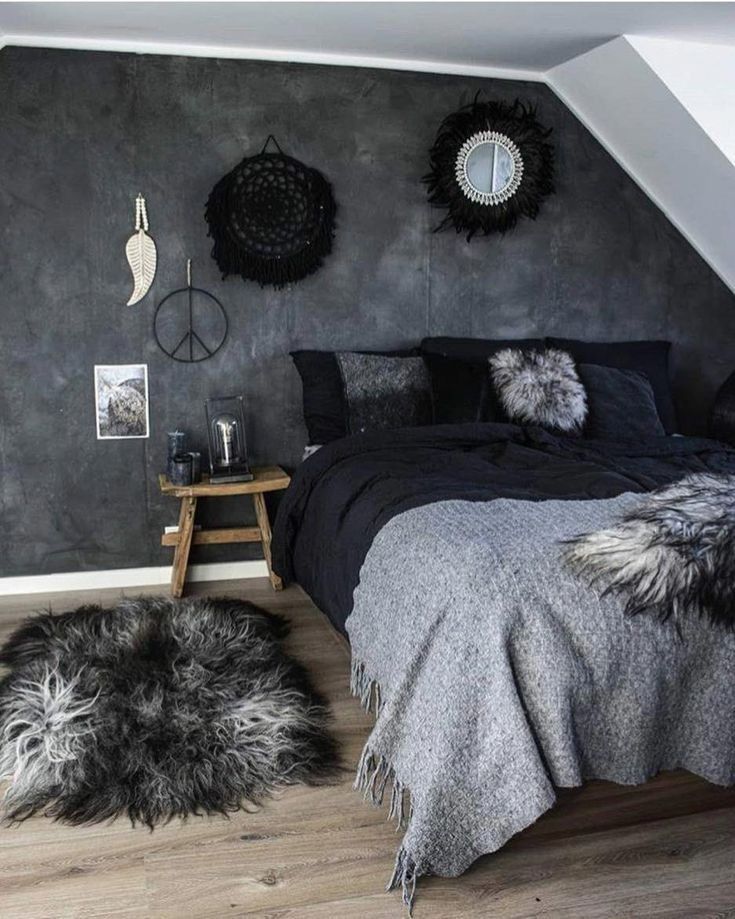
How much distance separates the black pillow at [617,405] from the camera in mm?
3730

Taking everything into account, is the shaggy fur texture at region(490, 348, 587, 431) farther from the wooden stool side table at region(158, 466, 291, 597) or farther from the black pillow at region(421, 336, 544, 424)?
the wooden stool side table at region(158, 466, 291, 597)

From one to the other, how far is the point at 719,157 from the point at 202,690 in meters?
2.92

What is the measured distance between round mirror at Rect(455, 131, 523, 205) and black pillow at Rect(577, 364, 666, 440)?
0.89 metres

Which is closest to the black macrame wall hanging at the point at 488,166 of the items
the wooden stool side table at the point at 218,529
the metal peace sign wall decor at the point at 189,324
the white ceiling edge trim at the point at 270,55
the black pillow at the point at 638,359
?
the white ceiling edge trim at the point at 270,55

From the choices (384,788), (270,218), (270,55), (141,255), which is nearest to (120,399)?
(141,255)

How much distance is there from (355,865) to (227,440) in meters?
2.17

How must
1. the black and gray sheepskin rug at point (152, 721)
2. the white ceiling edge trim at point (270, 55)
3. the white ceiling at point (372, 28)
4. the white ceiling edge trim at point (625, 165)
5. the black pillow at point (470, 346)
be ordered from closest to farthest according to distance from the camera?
1. the black and gray sheepskin rug at point (152, 721)
2. the white ceiling at point (372, 28)
3. the white ceiling edge trim at point (270, 55)
4. the black pillow at point (470, 346)
5. the white ceiling edge trim at point (625, 165)

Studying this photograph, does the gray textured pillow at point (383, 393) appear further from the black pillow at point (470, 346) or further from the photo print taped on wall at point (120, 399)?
the photo print taped on wall at point (120, 399)

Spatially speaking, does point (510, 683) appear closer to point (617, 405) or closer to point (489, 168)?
point (617, 405)

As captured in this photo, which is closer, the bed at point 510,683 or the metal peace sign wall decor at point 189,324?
the bed at point 510,683

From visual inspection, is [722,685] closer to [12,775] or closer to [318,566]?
[318,566]

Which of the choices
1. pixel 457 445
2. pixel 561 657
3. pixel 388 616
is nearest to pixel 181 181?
pixel 457 445

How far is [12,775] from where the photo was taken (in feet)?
7.93

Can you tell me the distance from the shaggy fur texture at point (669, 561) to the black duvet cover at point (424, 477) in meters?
0.47
